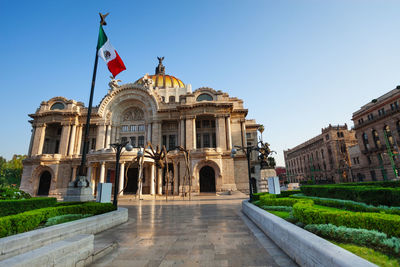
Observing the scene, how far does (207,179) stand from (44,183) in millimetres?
30616

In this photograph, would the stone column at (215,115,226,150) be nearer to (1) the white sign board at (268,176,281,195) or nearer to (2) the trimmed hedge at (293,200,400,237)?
(1) the white sign board at (268,176,281,195)

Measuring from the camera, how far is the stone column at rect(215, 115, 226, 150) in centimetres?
3272

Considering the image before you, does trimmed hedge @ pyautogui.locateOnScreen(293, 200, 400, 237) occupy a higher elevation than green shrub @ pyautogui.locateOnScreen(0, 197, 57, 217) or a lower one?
lower

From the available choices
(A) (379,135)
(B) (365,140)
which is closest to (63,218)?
(A) (379,135)

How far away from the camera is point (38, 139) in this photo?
124 ft

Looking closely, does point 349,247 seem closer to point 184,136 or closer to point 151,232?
point 151,232

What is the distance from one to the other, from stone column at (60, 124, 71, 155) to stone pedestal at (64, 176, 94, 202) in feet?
99.3

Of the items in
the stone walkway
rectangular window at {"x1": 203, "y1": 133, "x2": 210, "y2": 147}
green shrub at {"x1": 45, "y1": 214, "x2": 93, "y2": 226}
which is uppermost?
rectangular window at {"x1": 203, "y1": 133, "x2": 210, "y2": 147}

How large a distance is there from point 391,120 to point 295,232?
51151 millimetres

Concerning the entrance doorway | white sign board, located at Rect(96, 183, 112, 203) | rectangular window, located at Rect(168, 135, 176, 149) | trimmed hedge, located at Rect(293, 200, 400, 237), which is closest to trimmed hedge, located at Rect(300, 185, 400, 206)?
trimmed hedge, located at Rect(293, 200, 400, 237)

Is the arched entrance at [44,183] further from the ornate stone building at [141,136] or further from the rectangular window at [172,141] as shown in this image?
the rectangular window at [172,141]

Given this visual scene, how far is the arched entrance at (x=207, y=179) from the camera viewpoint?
32938 millimetres

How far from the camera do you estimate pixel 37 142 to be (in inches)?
1483

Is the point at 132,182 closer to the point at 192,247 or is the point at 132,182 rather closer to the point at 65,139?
the point at 65,139
